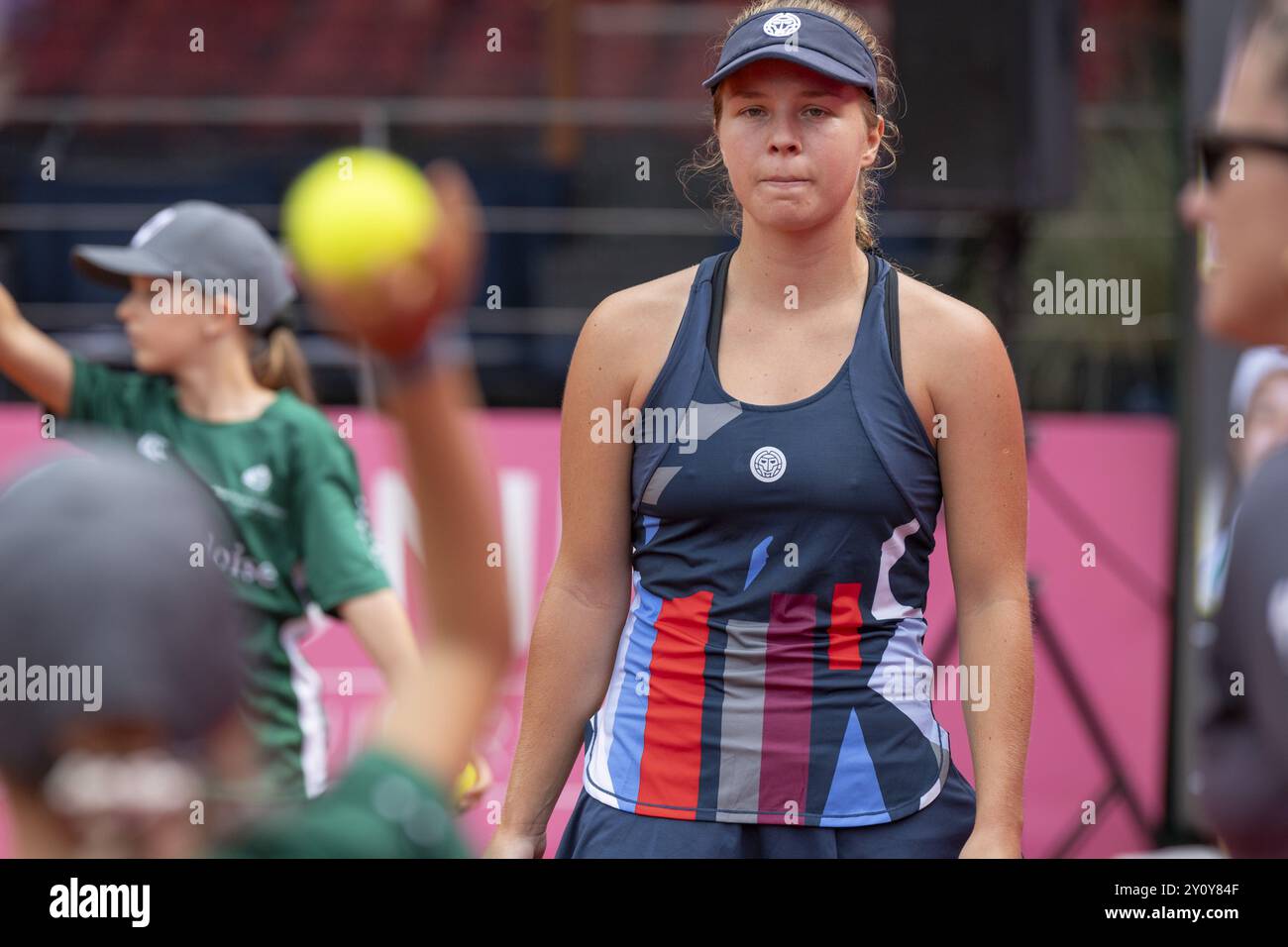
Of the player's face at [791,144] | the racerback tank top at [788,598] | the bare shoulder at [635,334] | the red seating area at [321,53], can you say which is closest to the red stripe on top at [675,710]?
the racerback tank top at [788,598]

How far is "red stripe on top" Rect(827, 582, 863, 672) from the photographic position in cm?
196

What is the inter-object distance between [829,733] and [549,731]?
38 centimetres

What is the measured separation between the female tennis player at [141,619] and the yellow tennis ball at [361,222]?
18 millimetres

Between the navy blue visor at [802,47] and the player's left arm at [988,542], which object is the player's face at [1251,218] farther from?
the navy blue visor at [802,47]

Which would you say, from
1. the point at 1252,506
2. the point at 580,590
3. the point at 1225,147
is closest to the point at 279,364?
the point at 580,590

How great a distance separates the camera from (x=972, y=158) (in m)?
4.40

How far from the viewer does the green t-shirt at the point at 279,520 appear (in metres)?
2.87

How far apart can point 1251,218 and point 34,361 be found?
7.16ft

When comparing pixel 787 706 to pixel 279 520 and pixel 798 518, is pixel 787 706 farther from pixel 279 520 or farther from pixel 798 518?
pixel 279 520

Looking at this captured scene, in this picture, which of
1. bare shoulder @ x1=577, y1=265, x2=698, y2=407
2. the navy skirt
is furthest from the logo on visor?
Result: the navy skirt
